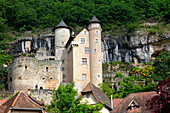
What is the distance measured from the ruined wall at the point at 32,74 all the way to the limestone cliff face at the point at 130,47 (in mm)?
20644

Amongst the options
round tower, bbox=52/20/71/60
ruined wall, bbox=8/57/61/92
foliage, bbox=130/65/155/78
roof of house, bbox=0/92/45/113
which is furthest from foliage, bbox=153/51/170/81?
roof of house, bbox=0/92/45/113

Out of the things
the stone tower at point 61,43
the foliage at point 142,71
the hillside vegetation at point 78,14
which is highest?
the hillside vegetation at point 78,14

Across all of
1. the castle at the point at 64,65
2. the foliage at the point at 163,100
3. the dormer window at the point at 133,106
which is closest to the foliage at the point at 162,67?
the castle at the point at 64,65

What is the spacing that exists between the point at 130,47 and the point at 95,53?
20.2m

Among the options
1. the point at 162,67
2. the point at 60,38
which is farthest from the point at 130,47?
the point at 60,38

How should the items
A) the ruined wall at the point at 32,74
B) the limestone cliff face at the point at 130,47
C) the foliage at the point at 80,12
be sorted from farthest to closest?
the foliage at the point at 80,12 < the limestone cliff face at the point at 130,47 < the ruined wall at the point at 32,74

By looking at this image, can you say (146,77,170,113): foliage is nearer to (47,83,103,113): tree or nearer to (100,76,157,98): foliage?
(47,83,103,113): tree

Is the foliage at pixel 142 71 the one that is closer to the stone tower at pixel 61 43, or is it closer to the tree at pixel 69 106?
the stone tower at pixel 61 43

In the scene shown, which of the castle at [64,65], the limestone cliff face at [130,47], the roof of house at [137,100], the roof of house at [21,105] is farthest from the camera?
the limestone cliff face at [130,47]

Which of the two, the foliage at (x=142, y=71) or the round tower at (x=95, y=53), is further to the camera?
the foliage at (x=142, y=71)

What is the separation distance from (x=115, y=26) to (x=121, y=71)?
926 inches

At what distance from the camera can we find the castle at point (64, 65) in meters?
52.3

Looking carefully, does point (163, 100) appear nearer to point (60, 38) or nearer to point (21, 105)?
point (21, 105)

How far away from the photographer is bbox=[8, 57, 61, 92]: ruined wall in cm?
5149
